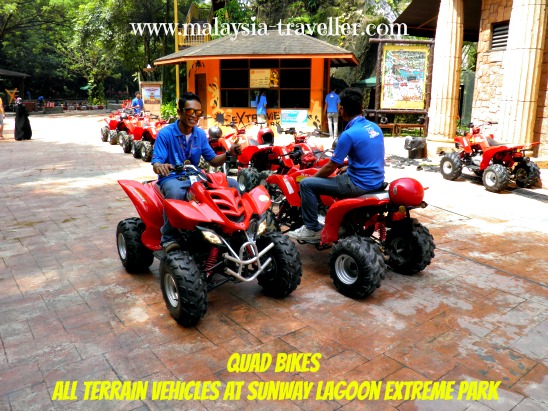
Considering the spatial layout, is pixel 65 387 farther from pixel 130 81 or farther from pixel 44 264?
pixel 130 81

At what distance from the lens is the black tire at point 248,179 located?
27.4 feet

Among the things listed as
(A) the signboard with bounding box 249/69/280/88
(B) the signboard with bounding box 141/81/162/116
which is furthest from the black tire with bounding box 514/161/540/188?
(B) the signboard with bounding box 141/81/162/116

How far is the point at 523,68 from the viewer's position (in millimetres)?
9609

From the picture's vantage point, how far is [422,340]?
3.60m

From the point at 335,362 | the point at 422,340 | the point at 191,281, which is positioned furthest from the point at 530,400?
the point at 191,281

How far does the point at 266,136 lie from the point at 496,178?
4.28m

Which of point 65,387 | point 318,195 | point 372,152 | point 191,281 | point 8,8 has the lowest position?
point 65,387

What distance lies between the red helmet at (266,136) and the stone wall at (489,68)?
5.75 meters

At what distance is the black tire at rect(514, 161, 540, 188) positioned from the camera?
906 centimetres

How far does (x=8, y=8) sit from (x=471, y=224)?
36.0 m

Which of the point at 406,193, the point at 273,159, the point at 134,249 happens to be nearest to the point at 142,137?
the point at 273,159

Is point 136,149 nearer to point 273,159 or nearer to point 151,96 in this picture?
point 273,159

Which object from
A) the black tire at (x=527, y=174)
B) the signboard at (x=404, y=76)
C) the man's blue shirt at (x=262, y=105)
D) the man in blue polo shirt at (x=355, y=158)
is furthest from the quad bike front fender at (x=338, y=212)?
the man's blue shirt at (x=262, y=105)

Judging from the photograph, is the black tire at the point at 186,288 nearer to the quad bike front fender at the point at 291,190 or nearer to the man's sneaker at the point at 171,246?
the man's sneaker at the point at 171,246
